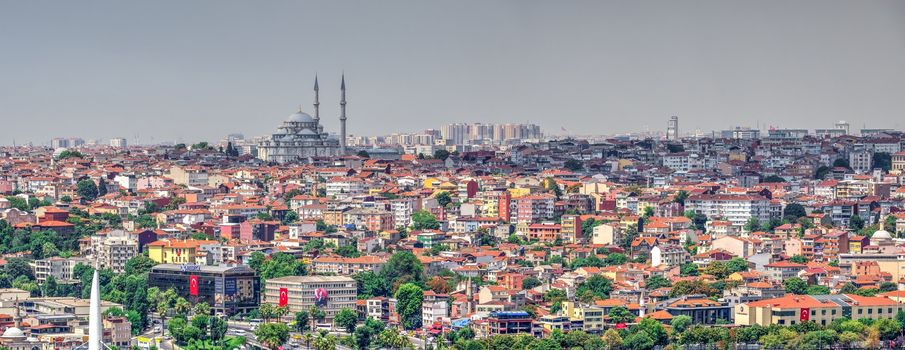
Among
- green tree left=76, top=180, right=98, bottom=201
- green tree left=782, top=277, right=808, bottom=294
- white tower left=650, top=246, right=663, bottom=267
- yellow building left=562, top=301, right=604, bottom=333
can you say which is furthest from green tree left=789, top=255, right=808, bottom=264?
green tree left=76, top=180, right=98, bottom=201

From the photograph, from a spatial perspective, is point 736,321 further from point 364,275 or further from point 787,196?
point 787,196

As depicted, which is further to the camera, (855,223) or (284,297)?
(855,223)

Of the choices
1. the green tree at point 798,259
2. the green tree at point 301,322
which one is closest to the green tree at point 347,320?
the green tree at point 301,322

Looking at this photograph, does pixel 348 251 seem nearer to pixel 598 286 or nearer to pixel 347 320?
pixel 598 286

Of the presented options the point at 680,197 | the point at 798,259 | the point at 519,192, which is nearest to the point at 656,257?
the point at 798,259

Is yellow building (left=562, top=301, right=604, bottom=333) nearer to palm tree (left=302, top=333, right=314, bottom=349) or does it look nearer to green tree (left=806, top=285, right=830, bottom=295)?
palm tree (left=302, top=333, right=314, bottom=349)

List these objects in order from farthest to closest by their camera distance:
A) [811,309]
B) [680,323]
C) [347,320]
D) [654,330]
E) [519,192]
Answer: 1. [519,192]
2. [347,320]
3. [811,309]
4. [680,323]
5. [654,330]

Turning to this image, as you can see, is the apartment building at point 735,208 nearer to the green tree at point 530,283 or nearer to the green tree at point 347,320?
the green tree at point 530,283
